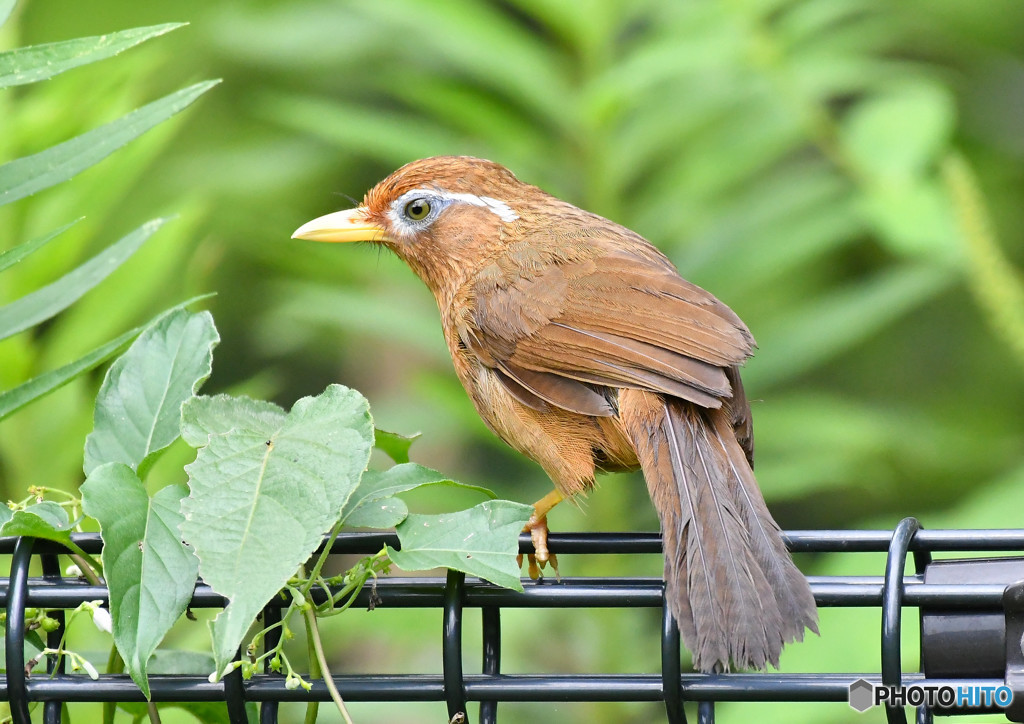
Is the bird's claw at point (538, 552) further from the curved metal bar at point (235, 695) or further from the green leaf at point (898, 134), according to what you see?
the green leaf at point (898, 134)

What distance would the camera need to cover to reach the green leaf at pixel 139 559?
1701 mm

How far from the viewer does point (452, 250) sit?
3.81 metres

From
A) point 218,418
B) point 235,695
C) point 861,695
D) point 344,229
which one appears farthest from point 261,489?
point 344,229

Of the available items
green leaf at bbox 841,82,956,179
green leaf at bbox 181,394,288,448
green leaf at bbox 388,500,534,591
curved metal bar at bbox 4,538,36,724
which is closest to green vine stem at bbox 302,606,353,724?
green leaf at bbox 388,500,534,591

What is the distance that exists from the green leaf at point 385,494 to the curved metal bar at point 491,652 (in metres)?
0.19

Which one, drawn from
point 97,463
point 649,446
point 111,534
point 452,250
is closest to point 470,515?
point 111,534

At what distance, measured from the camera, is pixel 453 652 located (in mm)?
1760

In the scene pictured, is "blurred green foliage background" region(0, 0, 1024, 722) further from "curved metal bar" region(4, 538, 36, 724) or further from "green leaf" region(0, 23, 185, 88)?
"curved metal bar" region(4, 538, 36, 724)

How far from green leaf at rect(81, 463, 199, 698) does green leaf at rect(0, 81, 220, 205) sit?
574mm

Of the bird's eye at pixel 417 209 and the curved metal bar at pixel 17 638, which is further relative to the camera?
the bird's eye at pixel 417 209

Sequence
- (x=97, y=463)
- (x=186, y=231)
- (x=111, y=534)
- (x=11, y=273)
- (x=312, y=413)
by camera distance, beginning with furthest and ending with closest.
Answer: (x=186, y=231) < (x=11, y=273) < (x=97, y=463) < (x=312, y=413) < (x=111, y=534)

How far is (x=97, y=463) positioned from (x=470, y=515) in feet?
2.13

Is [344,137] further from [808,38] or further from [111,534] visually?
[111,534]

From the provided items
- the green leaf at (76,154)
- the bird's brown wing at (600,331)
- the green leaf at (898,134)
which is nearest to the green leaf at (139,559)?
the green leaf at (76,154)
